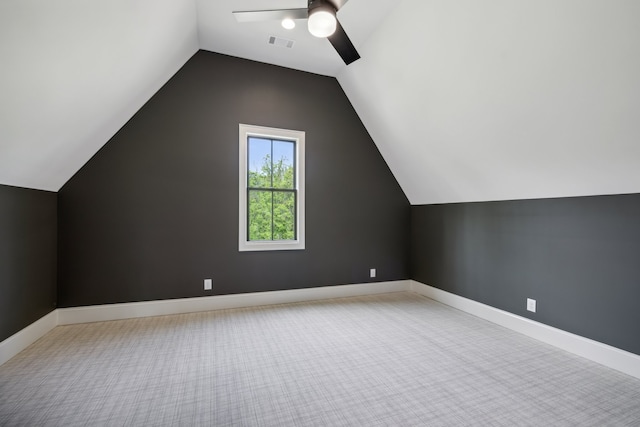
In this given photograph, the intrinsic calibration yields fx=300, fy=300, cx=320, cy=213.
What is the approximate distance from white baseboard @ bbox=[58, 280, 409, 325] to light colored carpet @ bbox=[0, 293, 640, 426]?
0.14 m

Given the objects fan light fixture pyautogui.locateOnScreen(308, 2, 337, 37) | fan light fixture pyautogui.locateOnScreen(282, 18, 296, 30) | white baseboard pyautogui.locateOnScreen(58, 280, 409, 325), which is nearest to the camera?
fan light fixture pyautogui.locateOnScreen(308, 2, 337, 37)

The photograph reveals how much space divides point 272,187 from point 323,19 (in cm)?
245

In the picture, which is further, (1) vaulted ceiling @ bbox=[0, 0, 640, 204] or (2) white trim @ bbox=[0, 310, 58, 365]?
(2) white trim @ bbox=[0, 310, 58, 365]

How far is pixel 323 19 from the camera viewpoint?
2.12m

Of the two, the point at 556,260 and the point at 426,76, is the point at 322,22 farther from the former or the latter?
the point at 556,260

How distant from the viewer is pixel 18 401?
6.46 ft

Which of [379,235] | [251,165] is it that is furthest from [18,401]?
[379,235]

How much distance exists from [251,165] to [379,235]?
7.31 ft

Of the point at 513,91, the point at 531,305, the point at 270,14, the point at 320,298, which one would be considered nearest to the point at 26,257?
the point at 270,14

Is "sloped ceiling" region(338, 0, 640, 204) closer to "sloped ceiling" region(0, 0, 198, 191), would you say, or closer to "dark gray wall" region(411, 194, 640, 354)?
"dark gray wall" region(411, 194, 640, 354)

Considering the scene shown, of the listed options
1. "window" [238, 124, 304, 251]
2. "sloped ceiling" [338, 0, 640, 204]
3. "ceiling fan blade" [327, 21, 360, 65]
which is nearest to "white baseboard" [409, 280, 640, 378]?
"sloped ceiling" [338, 0, 640, 204]

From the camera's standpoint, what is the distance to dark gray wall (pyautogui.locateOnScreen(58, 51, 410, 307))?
340 centimetres

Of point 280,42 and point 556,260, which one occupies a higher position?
point 280,42

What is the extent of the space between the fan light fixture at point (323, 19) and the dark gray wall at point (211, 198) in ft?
6.75
